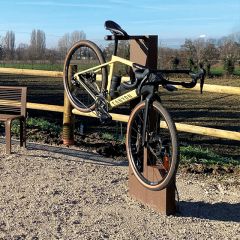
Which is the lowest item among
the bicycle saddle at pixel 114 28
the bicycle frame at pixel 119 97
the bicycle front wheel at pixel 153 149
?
the bicycle front wheel at pixel 153 149

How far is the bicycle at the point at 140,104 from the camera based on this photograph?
3.96 meters

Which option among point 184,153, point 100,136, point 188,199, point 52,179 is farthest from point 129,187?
point 100,136

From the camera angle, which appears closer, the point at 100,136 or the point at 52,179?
the point at 52,179

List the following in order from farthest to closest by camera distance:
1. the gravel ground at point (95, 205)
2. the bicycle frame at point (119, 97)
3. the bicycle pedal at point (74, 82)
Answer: the bicycle pedal at point (74, 82), the bicycle frame at point (119, 97), the gravel ground at point (95, 205)

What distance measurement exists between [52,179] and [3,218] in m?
1.23

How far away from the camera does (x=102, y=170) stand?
239 inches

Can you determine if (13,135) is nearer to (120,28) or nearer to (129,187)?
(129,187)

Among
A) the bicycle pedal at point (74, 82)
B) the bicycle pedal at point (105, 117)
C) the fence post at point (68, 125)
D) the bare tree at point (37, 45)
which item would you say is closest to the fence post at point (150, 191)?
the bicycle pedal at point (105, 117)

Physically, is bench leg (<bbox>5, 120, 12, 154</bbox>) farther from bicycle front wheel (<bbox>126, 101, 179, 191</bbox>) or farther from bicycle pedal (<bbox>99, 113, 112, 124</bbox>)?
bicycle front wheel (<bbox>126, 101, 179, 191</bbox>)

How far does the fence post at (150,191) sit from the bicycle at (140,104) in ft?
0.39

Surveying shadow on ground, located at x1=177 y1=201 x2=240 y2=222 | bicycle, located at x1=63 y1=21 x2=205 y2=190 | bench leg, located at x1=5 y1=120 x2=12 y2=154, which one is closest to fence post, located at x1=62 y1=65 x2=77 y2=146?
bench leg, located at x1=5 y1=120 x2=12 y2=154

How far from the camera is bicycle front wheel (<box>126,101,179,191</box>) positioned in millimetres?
3815

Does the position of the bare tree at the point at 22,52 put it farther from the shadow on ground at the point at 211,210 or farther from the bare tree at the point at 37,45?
the shadow on ground at the point at 211,210

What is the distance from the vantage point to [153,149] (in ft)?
13.9
